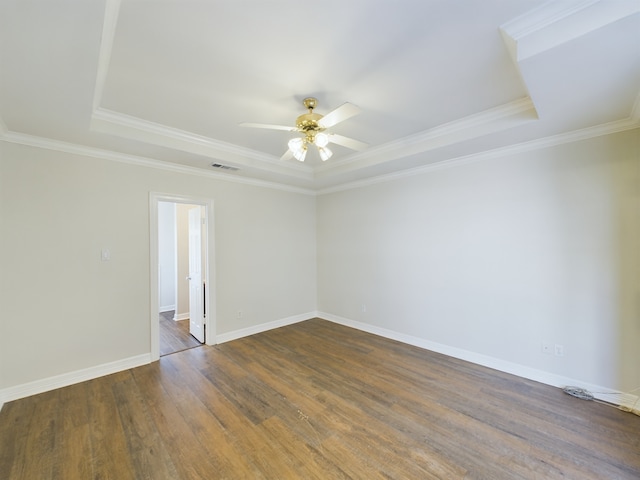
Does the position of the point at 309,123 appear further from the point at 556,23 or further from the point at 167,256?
the point at 167,256

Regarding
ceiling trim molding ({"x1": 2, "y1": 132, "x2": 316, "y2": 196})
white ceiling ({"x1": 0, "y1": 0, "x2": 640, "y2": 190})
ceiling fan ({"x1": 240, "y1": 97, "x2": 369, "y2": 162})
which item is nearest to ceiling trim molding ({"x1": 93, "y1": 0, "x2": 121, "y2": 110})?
white ceiling ({"x1": 0, "y1": 0, "x2": 640, "y2": 190})

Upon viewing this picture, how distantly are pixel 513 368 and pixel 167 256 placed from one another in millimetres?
6463

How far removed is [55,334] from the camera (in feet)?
9.29

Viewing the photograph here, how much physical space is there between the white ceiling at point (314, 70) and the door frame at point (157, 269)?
0.67 m

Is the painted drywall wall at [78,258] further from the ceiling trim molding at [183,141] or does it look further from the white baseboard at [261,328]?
the ceiling trim molding at [183,141]

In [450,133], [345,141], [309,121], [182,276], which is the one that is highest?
[450,133]

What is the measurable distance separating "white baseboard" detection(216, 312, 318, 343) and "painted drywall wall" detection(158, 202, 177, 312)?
2.65 m

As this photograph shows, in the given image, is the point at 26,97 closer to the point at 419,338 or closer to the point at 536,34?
the point at 536,34

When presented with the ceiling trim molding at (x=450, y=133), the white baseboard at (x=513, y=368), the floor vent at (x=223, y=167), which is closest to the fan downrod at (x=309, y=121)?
the ceiling trim molding at (x=450, y=133)

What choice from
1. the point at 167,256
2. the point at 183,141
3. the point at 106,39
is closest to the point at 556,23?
the point at 106,39

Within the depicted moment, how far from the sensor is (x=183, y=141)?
3.14 meters

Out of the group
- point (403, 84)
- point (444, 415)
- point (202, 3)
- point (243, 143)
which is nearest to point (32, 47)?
point (202, 3)

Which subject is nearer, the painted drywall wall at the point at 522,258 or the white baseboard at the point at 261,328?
→ the painted drywall wall at the point at 522,258

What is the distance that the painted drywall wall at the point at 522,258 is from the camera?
253 cm
